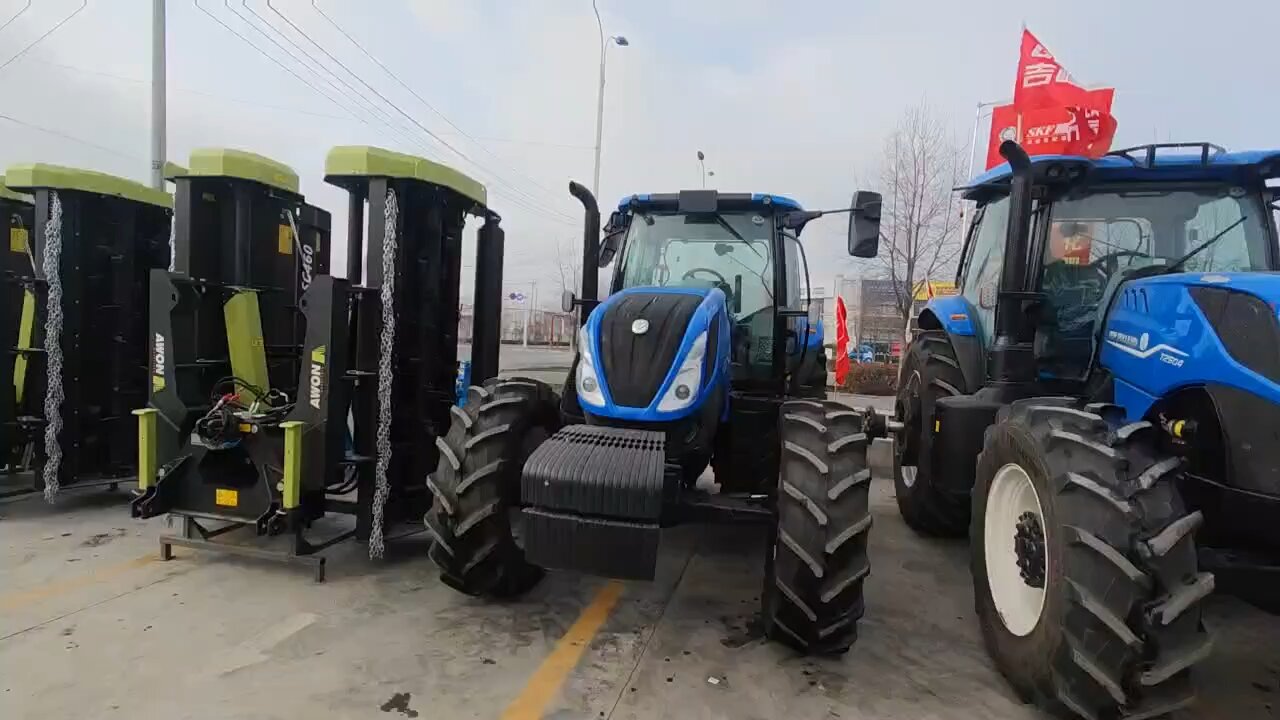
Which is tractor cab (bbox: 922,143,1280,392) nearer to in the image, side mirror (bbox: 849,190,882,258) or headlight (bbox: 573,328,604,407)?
side mirror (bbox: 849,190,882,258)

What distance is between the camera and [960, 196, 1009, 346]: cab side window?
5.00m

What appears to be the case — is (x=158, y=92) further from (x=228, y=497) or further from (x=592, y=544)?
(x=592, y=544)

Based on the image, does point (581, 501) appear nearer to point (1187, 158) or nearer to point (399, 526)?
point (399, 526)

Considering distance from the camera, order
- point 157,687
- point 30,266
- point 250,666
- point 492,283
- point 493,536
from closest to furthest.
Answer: point 157,687 < point 250,666 < point 493,536 < point 492,283 < point 30,266

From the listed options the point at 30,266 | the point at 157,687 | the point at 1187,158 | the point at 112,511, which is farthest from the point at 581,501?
the point at 30,266

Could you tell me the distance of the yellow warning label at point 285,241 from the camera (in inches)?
210

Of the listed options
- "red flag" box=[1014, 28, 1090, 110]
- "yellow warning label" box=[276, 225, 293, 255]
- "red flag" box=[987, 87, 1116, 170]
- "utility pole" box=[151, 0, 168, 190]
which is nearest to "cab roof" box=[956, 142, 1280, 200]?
"yellow warning label" box=[276, 225, 293, 255]

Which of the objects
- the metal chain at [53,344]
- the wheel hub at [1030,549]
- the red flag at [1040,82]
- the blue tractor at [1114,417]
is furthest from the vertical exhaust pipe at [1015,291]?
the red flag at [1040,82]

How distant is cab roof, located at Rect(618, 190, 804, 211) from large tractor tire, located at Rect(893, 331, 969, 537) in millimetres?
1558

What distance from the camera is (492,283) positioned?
5.68m

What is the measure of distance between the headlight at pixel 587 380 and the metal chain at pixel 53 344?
176 inches

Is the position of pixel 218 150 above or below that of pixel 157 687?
above

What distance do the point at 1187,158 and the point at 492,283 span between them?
15.4 ft

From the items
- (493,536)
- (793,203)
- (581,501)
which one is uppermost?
(793,203)
